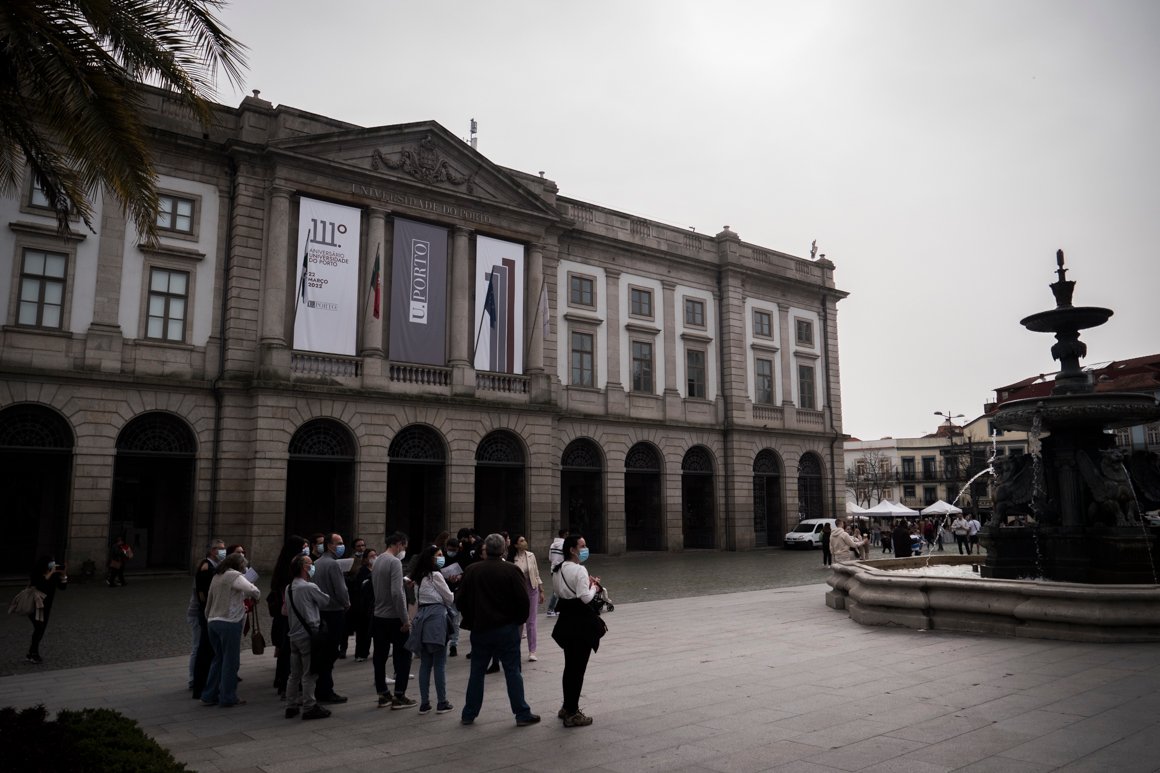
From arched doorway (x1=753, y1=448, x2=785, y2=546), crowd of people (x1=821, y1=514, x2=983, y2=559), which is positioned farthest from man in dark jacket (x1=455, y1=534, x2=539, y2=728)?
arched doorway (x1=753, y1=448, x2=785, y2=546)

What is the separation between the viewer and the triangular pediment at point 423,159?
27.3 m

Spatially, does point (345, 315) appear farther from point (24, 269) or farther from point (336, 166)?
point (24, 269)

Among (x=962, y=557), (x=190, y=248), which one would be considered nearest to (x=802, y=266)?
(x=962, y=557)

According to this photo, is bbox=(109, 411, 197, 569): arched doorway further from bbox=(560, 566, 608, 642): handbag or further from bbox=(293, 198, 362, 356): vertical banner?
bbox=(560, 566, 608, 642): handbag

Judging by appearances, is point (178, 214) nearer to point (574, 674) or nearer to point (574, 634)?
point (574, 634)

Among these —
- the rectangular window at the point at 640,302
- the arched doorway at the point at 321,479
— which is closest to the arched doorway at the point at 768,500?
the rectangular window at the point at 640,302

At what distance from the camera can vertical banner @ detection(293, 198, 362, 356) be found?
2622cm

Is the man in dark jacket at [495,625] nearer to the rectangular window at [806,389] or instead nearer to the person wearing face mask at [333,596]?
the person wearing face mask at [333,596]

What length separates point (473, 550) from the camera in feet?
41.8

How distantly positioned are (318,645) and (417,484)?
24.4 m

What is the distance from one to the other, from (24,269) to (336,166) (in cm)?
959

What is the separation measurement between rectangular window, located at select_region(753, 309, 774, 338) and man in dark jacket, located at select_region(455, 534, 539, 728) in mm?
33870

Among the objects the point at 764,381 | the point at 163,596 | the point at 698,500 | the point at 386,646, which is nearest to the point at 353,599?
the point at 386,646

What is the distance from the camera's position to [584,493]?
37.6 m
